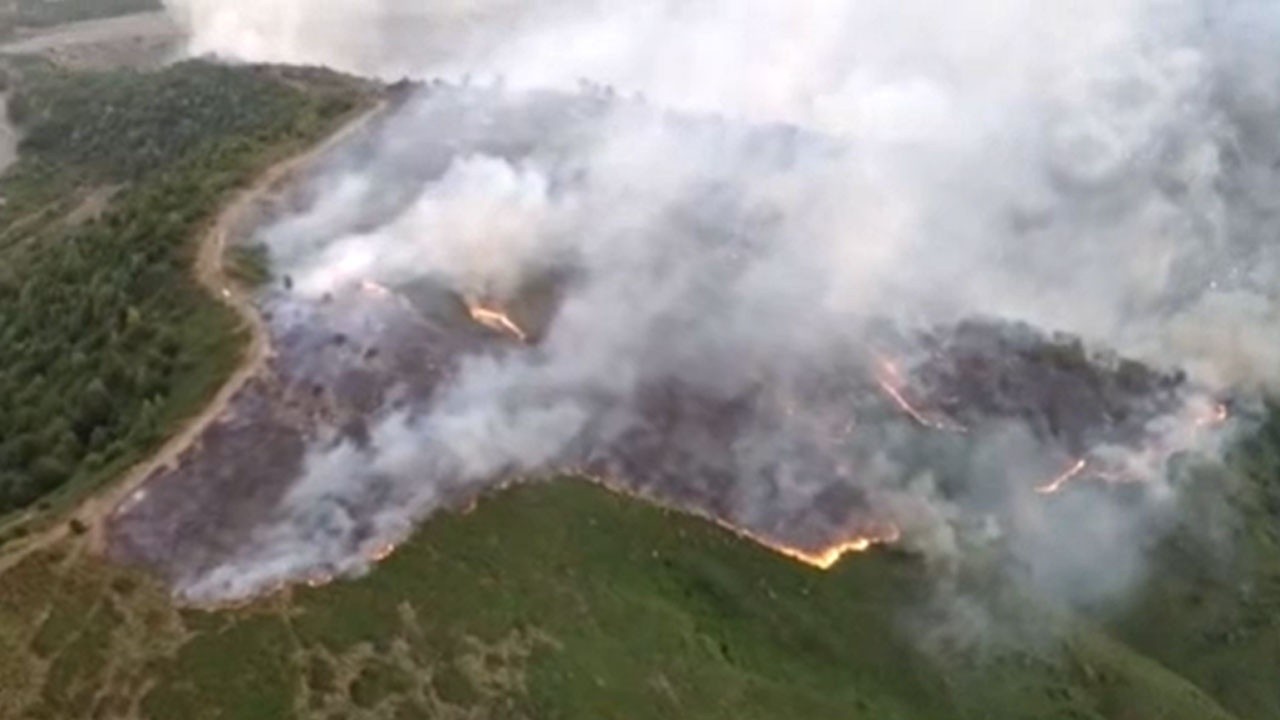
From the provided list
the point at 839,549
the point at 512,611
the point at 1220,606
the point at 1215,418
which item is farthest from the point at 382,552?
the point at 1215,418

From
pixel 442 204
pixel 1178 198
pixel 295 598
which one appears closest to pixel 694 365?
pixel 442 204

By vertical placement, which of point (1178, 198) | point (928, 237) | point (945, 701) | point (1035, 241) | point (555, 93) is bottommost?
point (945, 701)

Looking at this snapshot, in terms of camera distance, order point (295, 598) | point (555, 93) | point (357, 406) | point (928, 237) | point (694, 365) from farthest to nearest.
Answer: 1. point (555, 93)
2. point (928, 237)
3. point (694, 365)
4. point (357, 406)
5. point (295, 598)

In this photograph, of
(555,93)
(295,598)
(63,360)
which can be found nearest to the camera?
(295,598)

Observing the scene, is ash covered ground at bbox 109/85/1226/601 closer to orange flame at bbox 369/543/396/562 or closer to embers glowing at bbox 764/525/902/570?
orange flame at bbox 369/543/396/562

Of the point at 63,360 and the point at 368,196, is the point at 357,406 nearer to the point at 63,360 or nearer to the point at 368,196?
the point at 63,360

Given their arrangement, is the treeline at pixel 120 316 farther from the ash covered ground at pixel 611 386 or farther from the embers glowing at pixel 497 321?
the embers glowing at pixel 497 321
